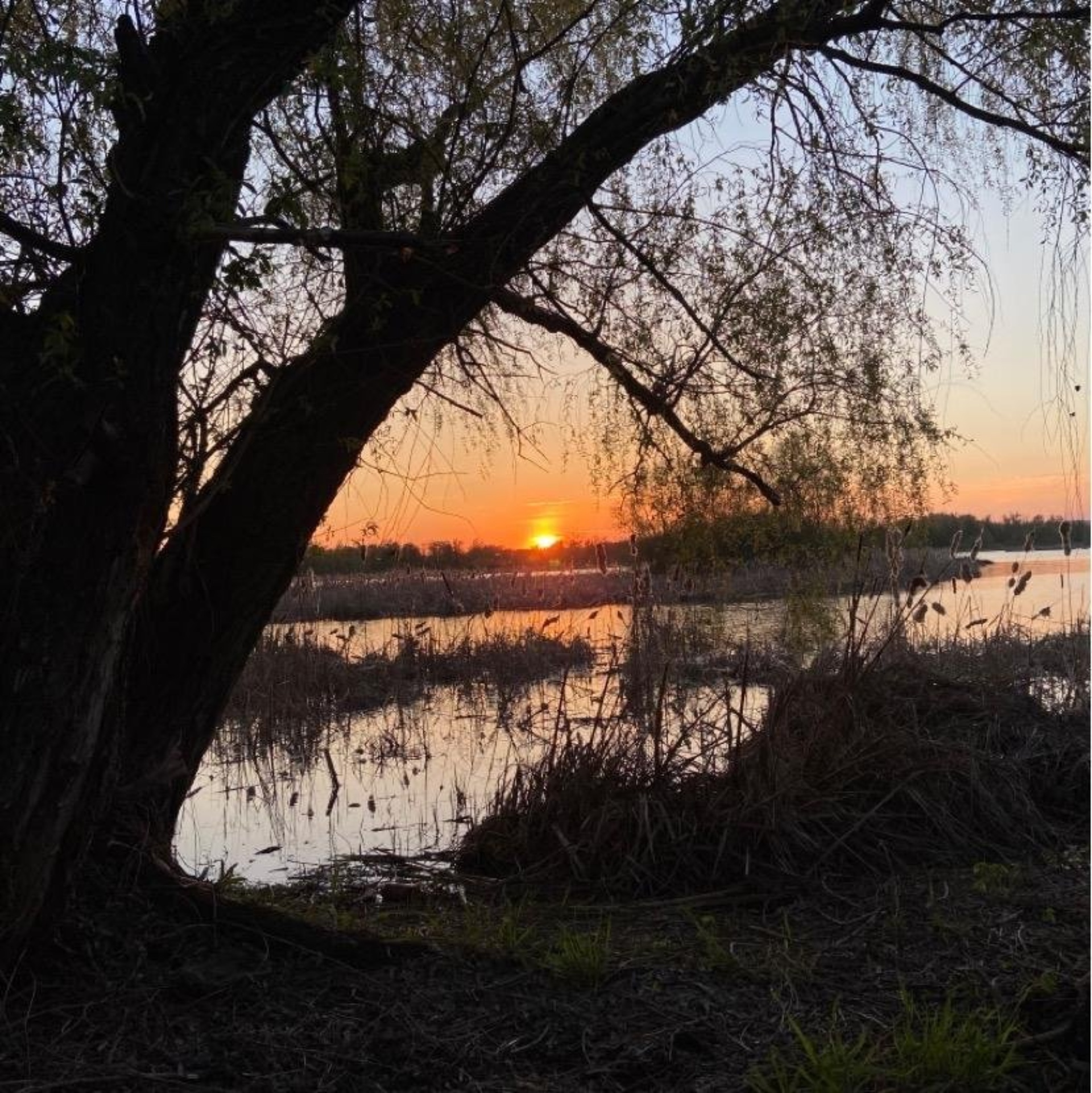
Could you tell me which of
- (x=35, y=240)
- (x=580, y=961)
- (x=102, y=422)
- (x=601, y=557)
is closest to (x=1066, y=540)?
(x=601, y=557)

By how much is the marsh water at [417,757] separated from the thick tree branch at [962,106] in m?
2.41

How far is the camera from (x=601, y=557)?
9.58 m

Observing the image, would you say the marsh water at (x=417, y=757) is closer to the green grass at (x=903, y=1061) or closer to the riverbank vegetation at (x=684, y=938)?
the riverbank vegetation at (x=684, y=938)

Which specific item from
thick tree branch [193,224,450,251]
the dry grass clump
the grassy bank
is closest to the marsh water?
the dry grass clump

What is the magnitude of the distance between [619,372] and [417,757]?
4.38m

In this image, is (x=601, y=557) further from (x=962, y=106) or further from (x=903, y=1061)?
(x=903, y=1061)

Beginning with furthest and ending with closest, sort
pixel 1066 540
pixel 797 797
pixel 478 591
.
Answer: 1. pixel 478 591
2. pixel 1066 540
3. pixel 797 797

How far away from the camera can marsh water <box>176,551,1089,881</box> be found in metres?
6.24

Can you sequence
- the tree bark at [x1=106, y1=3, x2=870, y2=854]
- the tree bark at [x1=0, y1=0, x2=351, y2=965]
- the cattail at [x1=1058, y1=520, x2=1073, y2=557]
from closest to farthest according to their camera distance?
the tree bark at [x1=0, y1=0, x2=351, y2=965] → the tree bark at [x1=106, y1=3, x2=870, y2=854] → the cattail at [x1=1058, y1=520, x2=1073, y2=557]

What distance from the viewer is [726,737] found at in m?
5.52

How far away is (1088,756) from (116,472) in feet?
15.5

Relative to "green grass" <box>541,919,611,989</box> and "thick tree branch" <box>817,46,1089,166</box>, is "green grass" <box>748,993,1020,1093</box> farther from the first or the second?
"thick tree branch" <box>817,46,1089,166</box>

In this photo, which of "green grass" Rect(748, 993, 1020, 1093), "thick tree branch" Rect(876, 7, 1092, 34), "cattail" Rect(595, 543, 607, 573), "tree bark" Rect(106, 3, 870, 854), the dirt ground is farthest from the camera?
"cattail" Rect(595, 543, 607, 573)

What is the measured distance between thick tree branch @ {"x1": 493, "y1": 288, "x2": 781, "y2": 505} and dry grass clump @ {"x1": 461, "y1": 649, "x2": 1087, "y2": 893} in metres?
1.17
